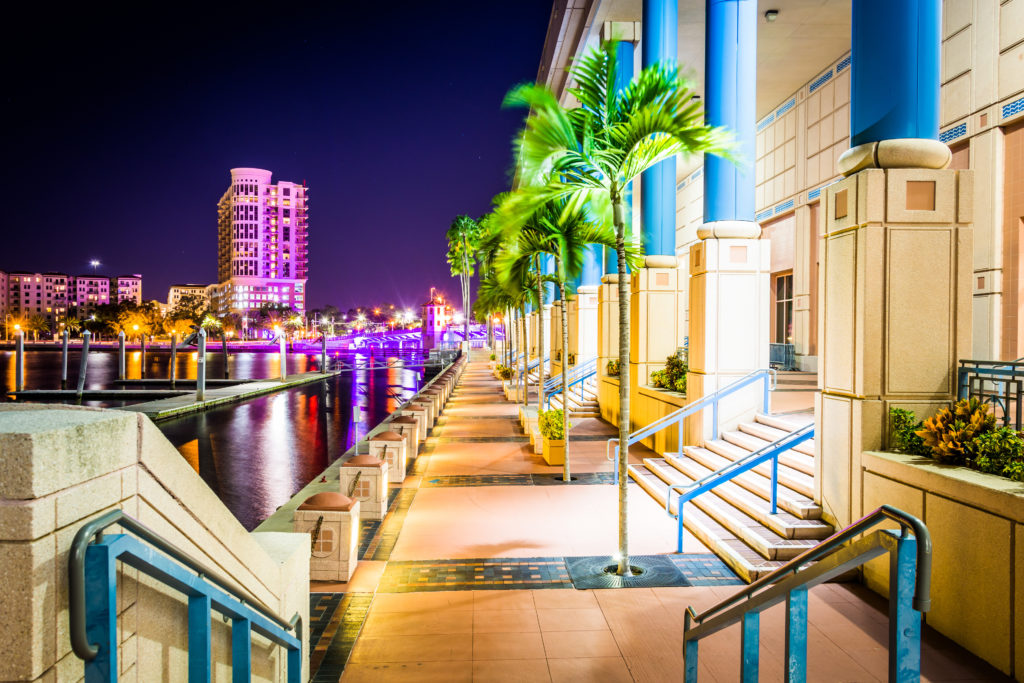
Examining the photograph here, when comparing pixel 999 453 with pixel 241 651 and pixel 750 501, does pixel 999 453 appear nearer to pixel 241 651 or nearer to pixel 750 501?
pixel 750 501

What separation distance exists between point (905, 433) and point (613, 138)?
4.35 m

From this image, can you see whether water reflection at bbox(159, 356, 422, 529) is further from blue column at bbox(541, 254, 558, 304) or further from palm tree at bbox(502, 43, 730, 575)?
blue column at bbox(541, 254, 558, 304)

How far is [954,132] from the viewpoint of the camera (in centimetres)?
1494

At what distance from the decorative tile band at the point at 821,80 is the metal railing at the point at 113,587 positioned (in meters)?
24.1

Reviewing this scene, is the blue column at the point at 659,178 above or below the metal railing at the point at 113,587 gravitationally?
above

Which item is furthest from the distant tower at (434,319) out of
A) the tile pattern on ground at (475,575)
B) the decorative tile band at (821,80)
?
the tile pattern on ground at (475,575)

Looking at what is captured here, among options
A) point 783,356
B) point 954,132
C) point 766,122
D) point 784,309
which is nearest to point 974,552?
point 954,132

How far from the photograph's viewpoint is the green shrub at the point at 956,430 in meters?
5.53

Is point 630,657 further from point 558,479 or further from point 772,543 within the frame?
point 558,479

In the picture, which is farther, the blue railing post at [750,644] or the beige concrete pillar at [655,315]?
the beige concrete pillar at [655,315]

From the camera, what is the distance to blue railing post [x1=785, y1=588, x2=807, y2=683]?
2840mm

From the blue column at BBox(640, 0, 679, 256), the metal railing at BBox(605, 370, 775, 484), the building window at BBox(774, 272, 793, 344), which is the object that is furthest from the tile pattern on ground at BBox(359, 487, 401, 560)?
the building window at BBox(774, 272, 793, 344)

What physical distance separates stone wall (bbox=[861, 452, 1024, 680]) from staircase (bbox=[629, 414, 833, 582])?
1.37 meters

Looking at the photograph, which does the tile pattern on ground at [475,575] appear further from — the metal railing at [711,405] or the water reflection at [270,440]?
the water reflection at [270,440]
